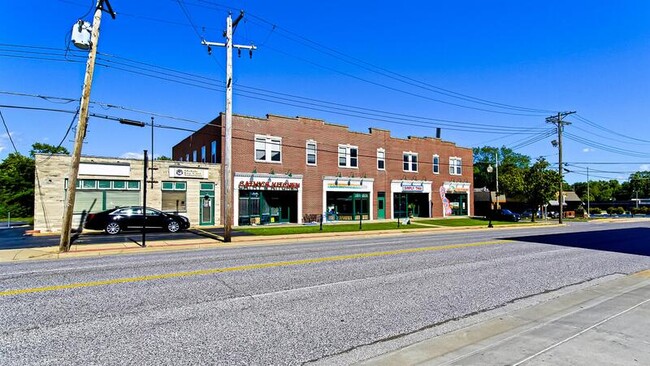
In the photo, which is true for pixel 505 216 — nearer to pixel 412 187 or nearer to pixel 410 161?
pixel 412 187

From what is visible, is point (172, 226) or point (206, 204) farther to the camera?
point (206, 204)

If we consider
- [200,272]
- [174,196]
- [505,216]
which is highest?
[174,196]

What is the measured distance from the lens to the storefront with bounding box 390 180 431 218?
3909cm

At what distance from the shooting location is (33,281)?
28.4 feet

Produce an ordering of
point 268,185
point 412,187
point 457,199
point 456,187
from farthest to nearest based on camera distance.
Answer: point 457,199, point 456,187, point 412,187, point 268,185

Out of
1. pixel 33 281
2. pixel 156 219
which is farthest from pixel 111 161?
pixel 33 281

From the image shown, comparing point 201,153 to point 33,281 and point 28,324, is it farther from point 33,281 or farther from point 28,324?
point 28,324

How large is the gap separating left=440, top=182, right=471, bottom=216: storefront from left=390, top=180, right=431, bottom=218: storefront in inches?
104

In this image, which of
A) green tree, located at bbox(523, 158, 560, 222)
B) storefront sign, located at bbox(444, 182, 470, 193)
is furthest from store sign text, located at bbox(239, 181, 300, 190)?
green tree, located at bbox(523, 158, 560, 222)

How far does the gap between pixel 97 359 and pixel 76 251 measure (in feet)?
43.0

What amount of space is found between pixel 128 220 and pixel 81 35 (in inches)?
439

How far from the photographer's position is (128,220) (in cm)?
2259

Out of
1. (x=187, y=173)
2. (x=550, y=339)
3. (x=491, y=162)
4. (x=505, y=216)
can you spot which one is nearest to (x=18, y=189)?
(x=187, y=173)

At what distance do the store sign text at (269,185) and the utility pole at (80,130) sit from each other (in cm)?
1468
